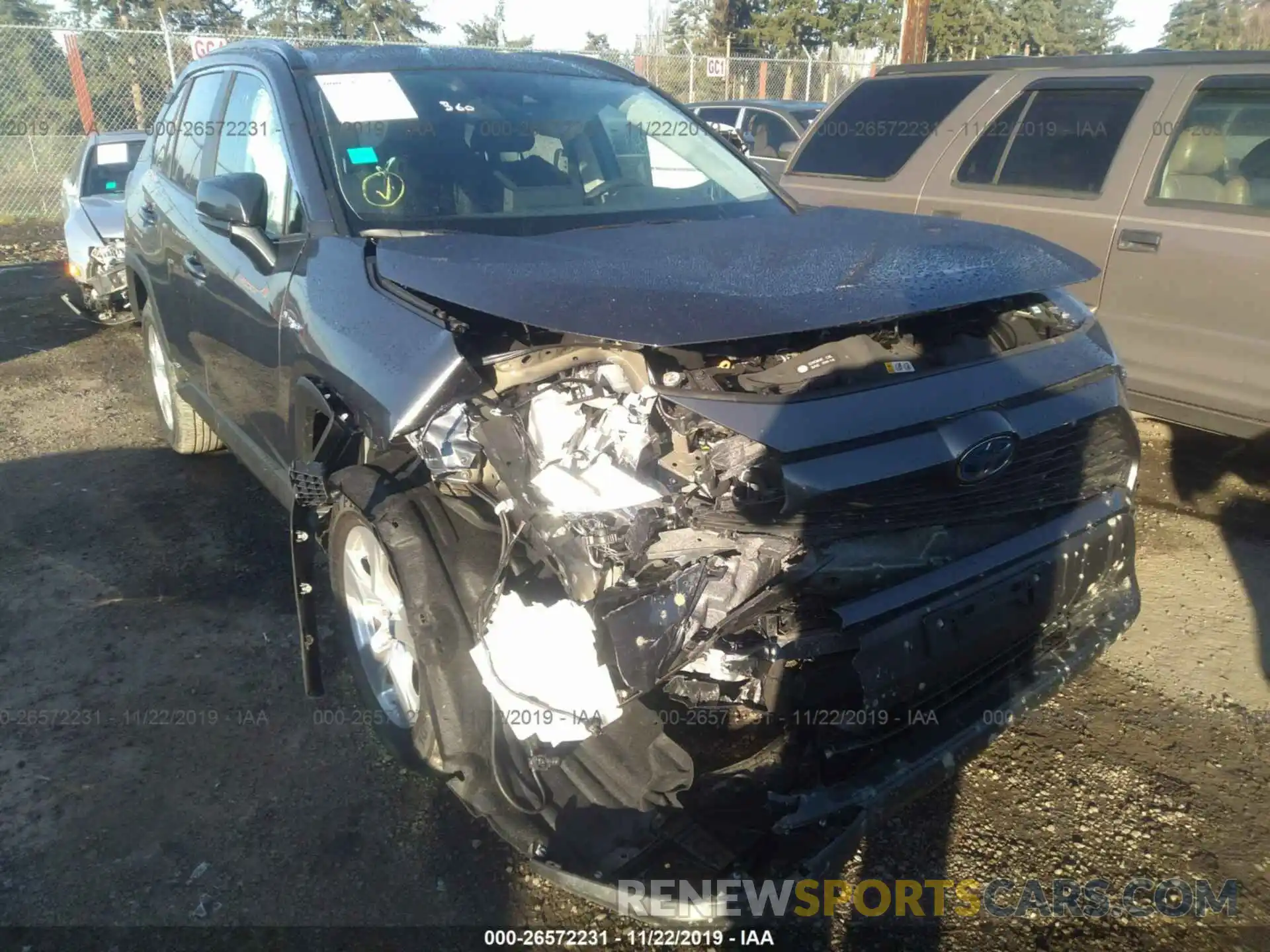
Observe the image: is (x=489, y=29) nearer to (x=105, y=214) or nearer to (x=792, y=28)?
(x=792, y=28)

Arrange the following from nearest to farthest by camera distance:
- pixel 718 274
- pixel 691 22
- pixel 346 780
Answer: pixel 718 274 → pixel 346 780 → pixel 691 22

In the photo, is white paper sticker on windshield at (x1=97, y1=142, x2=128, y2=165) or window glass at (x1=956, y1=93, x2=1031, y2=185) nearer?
window glass at (x1=956, y1=93, x2=1031, y2=185)

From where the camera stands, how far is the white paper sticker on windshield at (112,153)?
924 cm

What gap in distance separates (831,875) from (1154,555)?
2887 mm

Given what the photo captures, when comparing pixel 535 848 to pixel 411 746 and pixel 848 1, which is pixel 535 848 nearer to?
pixel 411 746

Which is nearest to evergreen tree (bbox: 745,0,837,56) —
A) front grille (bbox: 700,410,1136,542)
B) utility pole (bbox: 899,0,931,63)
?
utility pole (bbox: 899,0,931,63)

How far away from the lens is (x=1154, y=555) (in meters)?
4.25

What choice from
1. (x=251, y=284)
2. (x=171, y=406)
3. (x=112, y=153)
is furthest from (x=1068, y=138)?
(x=112, y=153)

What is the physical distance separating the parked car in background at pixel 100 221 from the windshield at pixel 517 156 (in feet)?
15.2

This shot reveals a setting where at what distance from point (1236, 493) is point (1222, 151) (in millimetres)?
1655

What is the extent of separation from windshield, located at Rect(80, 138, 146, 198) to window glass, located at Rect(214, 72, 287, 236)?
576cm

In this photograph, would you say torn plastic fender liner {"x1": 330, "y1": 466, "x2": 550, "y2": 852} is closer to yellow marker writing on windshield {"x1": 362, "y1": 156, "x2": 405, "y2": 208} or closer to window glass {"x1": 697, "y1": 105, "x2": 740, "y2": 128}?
yellow marker writing on windshield {"x1": 362, "y1": 156, "x2": 405, "y2": 208}

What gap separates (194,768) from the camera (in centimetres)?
297

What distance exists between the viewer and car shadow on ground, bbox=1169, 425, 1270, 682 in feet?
13.0
